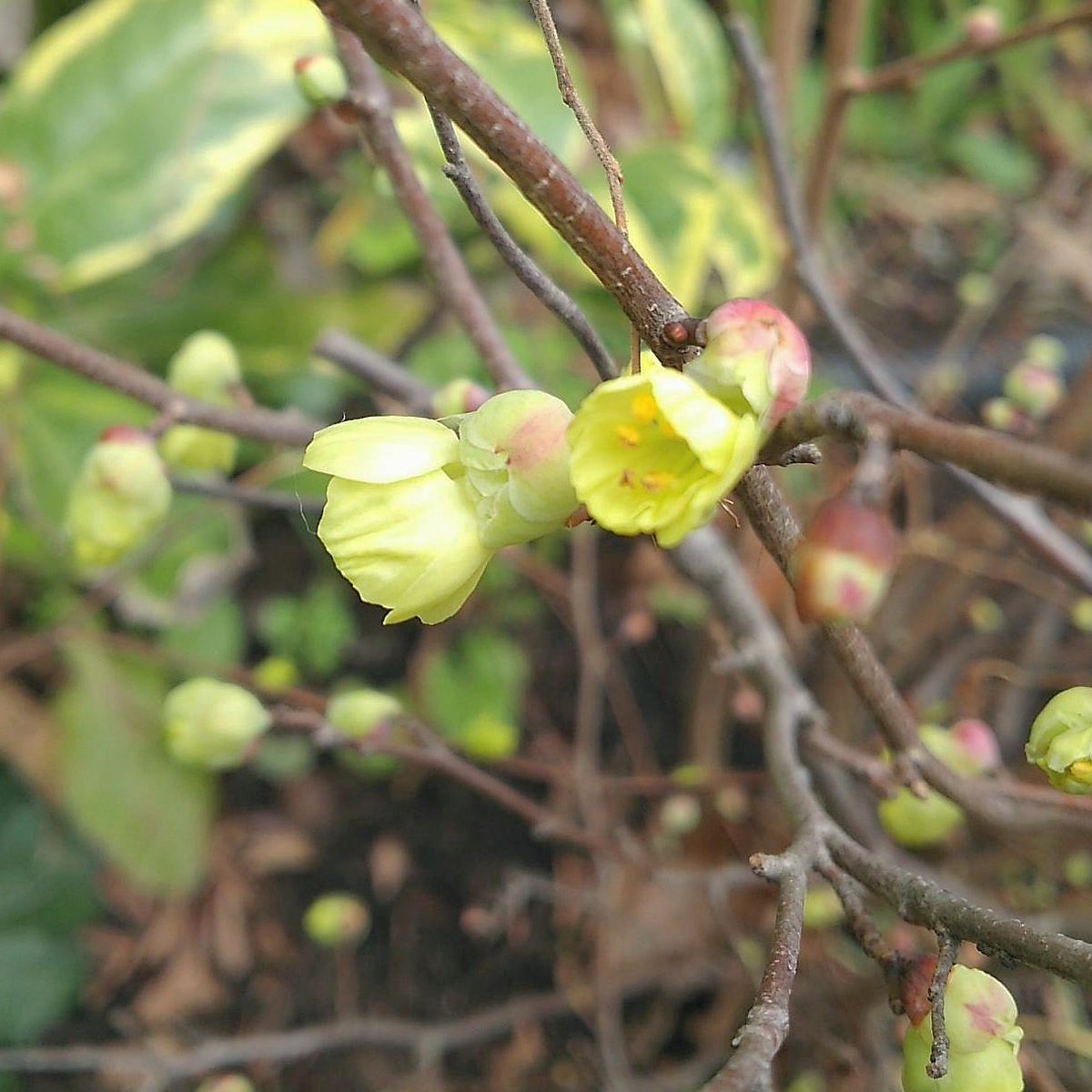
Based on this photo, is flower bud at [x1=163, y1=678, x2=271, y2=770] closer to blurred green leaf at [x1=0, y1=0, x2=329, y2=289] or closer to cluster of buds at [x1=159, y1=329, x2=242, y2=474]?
cluster of buds at [x1=159, y1=329, x2=242, y2=474]

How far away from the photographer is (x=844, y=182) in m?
2.13

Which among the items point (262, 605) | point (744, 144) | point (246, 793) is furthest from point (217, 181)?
point (744, 144)

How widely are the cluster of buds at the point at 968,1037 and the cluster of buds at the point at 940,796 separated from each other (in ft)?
0.65

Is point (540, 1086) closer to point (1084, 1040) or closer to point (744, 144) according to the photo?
point (1084, 1040)

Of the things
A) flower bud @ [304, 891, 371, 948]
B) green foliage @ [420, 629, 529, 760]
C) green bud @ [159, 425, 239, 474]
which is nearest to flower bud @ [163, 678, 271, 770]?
green bud @ [159, 425, 239, 474]

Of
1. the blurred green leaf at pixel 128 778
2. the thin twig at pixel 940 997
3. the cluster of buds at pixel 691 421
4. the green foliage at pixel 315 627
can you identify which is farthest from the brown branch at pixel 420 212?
the blurred green leaf at pixel 128 778

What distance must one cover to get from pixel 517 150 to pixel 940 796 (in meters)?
0.52

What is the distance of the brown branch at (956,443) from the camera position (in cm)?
29

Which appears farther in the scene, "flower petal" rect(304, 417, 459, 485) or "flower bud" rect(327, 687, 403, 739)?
"flower bud" rect(327, 687, 403, 739)

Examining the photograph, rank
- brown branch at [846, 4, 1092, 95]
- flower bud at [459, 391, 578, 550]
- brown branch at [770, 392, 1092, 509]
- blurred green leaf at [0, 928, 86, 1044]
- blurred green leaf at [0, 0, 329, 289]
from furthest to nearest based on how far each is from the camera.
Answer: blurred green leaf at [0, 0, 329, 289]
blurred green leaf at [0, 928, 86, 1044]
brown branch at [846, 4, 1092, 95]
flower bud at [459, 391, 578, 550]
brown branch at [770, 392, 1092, 509]

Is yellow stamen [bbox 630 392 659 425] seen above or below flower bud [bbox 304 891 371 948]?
above

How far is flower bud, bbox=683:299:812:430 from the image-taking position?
353mm

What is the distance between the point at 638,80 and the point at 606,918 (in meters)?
1.59

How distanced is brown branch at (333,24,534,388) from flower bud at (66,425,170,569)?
0.24 metres
